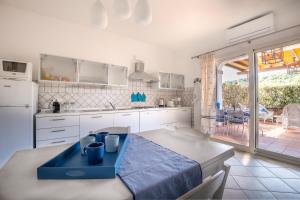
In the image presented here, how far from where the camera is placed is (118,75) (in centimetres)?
340

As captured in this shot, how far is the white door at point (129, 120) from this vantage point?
2.88 meters

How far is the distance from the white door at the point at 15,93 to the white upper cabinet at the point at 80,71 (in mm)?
441

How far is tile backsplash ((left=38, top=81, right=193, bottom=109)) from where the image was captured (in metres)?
2.71

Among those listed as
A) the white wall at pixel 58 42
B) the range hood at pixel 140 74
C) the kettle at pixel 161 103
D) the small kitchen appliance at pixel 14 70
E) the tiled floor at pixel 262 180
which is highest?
the white wall at pixel 58 42

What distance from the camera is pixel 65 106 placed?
2.79 metres

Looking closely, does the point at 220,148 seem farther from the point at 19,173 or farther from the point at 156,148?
the point at 19,173

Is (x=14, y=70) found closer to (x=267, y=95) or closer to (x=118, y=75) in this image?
(x=118, y=75)

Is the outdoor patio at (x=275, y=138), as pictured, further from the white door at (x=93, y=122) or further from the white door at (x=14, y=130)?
the white door at (x=14, y=130)

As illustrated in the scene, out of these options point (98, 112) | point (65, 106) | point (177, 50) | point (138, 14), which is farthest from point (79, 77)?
point (177, 50)

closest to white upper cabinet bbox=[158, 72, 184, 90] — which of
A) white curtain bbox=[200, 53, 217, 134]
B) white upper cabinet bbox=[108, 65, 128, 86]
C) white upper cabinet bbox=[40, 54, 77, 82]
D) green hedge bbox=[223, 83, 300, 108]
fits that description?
white curtain bbox=[200, 53, 217, 134]

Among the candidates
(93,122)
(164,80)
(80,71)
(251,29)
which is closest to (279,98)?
(251,29)

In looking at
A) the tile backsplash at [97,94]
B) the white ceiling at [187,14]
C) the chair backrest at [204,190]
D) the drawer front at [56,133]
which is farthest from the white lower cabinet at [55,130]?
the chair backrest at [204,190]

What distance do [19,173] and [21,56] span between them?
8.50 ft

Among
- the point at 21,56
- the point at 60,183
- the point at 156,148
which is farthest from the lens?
the point at 21,56
